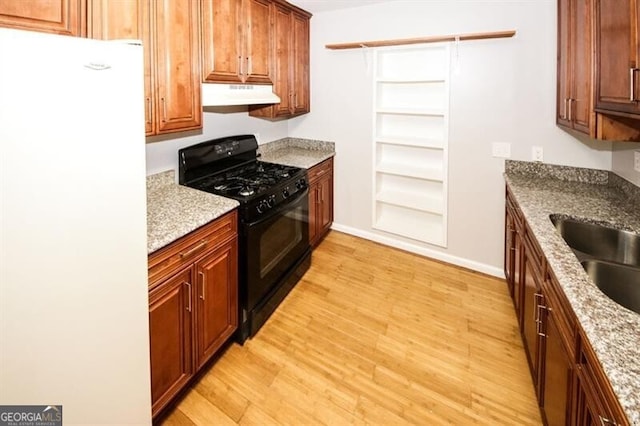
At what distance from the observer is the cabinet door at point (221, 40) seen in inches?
89.4

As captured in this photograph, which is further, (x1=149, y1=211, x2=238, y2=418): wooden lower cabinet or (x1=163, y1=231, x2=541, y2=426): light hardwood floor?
(x1=163, y1=231, x2=541, y2=426): light hardwood floor

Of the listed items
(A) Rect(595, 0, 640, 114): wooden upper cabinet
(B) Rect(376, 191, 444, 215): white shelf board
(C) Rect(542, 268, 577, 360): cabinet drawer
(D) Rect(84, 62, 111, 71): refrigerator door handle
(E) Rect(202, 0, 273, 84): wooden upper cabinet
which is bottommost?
(C) Rect(542, 268, 577, 360): cabinet drawer

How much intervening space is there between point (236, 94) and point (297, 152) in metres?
1.34

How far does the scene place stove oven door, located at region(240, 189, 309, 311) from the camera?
2.18 m

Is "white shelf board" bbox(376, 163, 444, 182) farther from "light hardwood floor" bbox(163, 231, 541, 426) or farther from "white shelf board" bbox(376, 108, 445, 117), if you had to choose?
"light hardwood floor" bbox(163, 231, 541, 426)

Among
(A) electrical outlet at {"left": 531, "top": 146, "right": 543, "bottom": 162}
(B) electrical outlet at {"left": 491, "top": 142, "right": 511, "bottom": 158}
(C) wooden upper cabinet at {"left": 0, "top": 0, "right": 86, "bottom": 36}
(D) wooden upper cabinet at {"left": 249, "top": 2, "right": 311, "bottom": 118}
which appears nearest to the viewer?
(C) wooden upper cabinet at {"left": 0, "top": 0, "right": 86, "bottom": 36}

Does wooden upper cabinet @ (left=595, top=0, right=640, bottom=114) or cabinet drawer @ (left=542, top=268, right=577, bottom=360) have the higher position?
wooden upper cabinet @ (left=595, top=0, right=640, bottom=114)

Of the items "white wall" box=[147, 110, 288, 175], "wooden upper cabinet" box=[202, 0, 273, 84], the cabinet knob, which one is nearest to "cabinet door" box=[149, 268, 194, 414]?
"white wall" box=[147, 110, 288, 175]

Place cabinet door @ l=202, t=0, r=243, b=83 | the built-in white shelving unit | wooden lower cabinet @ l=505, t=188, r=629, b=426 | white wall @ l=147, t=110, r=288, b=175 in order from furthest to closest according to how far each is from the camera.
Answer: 1. the built-in white shelving unit
2. white wall @ l=147, t=110, r=288, b=175
3. cabinet door @ l=202, t=0, r=243, b=83
4. wooden lower cabinet @ l=505, t=188, r=629, b=426

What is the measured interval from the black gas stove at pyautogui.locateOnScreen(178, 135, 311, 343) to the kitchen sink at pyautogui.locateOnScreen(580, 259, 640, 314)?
1.74m

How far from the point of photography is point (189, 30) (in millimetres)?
2117

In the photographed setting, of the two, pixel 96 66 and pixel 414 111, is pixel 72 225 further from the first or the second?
pixel 414 111

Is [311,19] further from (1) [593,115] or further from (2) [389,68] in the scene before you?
(1) [593,115]

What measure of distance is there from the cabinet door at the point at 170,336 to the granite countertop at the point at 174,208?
0.22 metres
